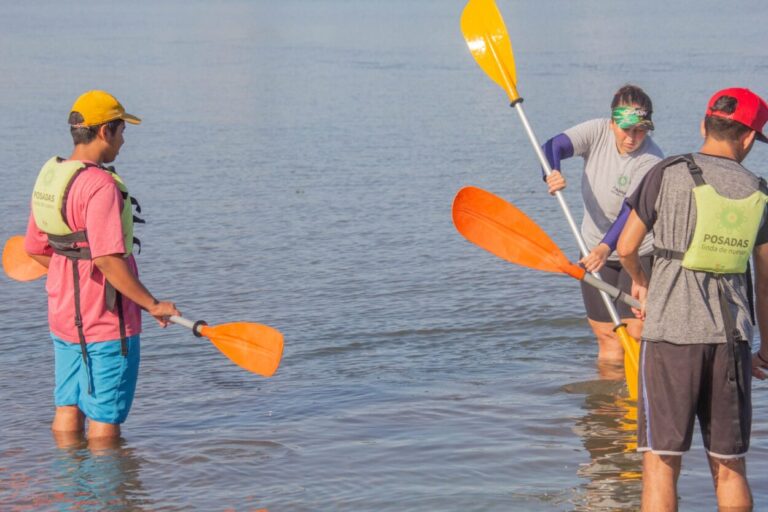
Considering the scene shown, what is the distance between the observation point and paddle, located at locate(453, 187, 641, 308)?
5098 millimetres

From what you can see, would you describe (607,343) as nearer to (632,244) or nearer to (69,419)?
(632,244)

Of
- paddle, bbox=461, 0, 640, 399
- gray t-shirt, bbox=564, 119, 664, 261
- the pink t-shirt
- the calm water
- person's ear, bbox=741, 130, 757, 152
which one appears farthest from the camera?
paddle, bbox=461, 0, 640, 399

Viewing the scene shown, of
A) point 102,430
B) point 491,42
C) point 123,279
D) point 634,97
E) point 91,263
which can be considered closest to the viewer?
point 123,279

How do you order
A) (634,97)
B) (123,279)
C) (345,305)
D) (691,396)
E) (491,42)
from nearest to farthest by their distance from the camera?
(691,396) < (123,279) < (634,97) < (491,42) < (345,305)

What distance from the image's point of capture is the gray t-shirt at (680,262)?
382cm

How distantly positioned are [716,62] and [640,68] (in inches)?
61.7

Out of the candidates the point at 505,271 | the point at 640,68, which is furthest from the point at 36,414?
the point at 640,68

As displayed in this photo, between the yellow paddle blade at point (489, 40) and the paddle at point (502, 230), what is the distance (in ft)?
3.60

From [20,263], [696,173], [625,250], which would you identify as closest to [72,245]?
[20,263]

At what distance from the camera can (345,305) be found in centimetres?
848

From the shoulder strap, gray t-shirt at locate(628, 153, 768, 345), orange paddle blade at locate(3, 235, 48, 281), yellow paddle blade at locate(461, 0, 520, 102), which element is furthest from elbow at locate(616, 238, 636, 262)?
orange paddle blade at locate(3, 235, 48, 281)

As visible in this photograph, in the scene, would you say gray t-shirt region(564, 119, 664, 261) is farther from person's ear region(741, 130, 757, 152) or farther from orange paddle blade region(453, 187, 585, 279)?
person's ear region(741, 130, 757, 152)

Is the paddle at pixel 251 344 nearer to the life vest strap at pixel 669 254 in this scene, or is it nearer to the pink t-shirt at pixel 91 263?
the pink t-shirt at pixel 91 263

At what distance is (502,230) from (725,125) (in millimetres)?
1490
